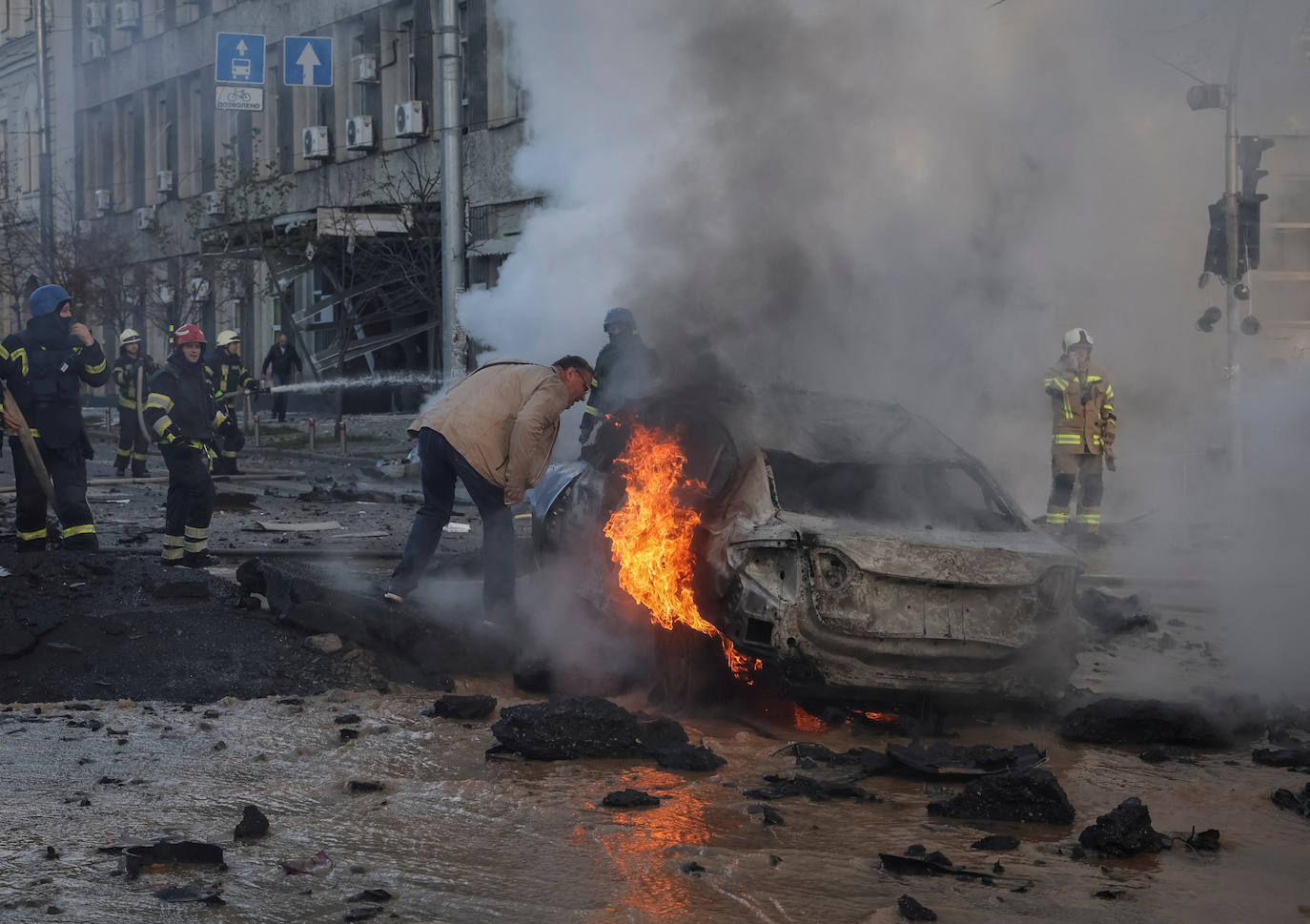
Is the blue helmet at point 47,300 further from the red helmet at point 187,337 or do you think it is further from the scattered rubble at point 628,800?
the scattered rubble at point 628,800

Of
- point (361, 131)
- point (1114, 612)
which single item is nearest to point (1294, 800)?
point (1114, 612)

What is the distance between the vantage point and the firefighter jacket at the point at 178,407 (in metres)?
9.96

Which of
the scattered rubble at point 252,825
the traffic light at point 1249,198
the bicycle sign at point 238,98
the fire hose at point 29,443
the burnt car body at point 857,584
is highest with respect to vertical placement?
the bicycle sign at point 238,98

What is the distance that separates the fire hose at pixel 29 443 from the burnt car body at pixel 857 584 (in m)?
4.93

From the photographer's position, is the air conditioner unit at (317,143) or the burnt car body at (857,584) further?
the air conditioner unit at (317,143)

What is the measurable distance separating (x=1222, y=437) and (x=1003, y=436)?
2.43 metres

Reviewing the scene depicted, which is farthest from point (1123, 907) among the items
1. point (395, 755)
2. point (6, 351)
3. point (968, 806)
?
point (6, 351)

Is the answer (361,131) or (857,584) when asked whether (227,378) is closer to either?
(857,584)

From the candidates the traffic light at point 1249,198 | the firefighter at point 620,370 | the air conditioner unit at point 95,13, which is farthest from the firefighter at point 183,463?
the air conditioner unit at point 95,13

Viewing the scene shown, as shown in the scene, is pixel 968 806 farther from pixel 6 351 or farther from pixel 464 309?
pixel 464 309

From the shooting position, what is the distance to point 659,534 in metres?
6.82

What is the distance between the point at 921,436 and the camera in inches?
304

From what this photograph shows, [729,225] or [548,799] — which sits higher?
[729,225]

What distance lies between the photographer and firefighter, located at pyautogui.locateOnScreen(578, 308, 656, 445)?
8.81 m
